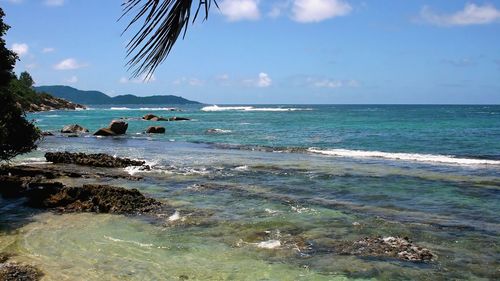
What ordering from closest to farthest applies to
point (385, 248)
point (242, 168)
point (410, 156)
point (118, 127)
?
point (385, 248), point (242, 168), point (410, 156), point (118, 127)

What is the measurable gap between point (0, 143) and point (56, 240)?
5476mm

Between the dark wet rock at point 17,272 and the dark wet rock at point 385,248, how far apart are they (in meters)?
5.68

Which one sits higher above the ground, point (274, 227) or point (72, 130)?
point (274, 227)

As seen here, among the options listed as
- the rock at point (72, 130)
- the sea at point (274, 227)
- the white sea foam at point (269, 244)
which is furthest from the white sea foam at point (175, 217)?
the rock at point (72, 130)

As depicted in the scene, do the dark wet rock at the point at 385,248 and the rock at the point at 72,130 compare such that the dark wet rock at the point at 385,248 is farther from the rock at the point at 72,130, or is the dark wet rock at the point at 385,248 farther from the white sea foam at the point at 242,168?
the rock at the point at 72,130

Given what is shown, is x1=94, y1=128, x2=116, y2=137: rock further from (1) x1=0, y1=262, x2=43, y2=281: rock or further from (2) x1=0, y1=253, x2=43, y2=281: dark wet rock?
(1) x1=0, y1=262, x2=43, y2=281: rock

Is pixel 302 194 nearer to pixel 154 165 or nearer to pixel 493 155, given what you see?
pixel 154 165

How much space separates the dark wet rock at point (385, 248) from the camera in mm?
8977

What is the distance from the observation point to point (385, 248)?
9.47m

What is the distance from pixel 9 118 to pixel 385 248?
1196cm

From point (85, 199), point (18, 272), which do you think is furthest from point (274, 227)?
point (85, 199)

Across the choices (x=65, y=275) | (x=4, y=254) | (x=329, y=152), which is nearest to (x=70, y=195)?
(x=4, y=254)

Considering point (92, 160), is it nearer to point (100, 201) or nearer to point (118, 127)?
point (100, 201)

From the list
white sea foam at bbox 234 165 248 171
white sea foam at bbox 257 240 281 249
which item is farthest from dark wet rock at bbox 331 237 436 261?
white sea foam at bbox 234 165 248 171
